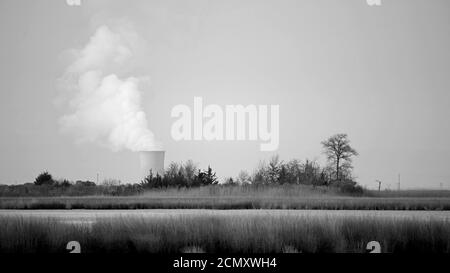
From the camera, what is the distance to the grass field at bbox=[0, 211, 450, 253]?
40.9 ft

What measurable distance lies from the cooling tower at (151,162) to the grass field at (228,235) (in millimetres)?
26663

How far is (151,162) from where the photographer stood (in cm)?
4106

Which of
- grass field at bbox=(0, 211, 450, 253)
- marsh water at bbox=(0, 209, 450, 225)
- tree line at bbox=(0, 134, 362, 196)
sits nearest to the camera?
grass field at bbox=(0, 211, 450, 253)

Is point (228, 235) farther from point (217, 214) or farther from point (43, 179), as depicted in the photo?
point (43, 179)

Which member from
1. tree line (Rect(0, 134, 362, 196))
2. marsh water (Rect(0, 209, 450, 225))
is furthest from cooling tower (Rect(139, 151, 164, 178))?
marsh water (Rect(0, 209, 450, 225))

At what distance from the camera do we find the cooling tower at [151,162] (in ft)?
134

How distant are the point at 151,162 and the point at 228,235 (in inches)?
1127

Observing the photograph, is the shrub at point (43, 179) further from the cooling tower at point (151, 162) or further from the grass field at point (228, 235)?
the grass field at point (228, 235)

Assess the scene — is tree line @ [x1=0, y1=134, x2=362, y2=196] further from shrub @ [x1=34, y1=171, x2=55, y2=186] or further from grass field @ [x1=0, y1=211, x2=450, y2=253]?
grass field @ [x1=0, y1=211, x2=450, y2=253]

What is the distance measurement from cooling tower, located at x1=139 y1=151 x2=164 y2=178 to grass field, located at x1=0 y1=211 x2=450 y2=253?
2666 cm

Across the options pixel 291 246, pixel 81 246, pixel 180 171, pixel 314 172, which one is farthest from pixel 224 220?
pixel 314 172

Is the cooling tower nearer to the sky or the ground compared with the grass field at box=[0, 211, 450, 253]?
nearer to the sky
